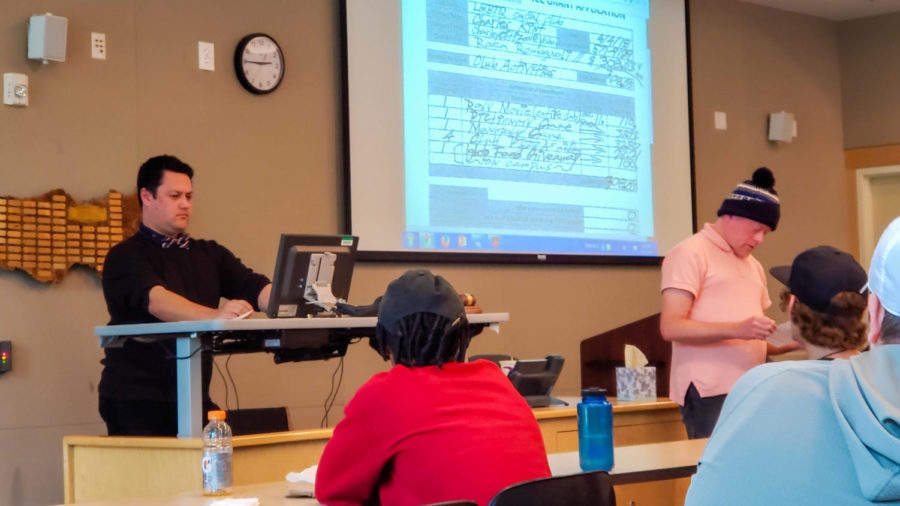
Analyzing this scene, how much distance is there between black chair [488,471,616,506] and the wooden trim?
5641 mm

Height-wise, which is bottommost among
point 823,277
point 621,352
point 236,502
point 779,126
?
point 236,502

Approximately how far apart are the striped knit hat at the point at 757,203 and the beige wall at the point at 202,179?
68.5 inches

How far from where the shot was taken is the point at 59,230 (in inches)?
156

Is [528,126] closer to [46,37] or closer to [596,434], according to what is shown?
[46,37]

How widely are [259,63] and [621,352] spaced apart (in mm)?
2063

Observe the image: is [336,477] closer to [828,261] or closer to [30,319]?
[828,261]

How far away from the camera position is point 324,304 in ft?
10.7

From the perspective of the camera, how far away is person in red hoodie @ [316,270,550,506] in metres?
2.03

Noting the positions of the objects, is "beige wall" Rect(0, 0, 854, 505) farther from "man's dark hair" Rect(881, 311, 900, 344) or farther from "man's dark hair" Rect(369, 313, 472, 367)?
"man's dark hair" Rect(881, 311, 900, 344)

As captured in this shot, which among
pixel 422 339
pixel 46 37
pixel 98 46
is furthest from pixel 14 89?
pixel 422 339

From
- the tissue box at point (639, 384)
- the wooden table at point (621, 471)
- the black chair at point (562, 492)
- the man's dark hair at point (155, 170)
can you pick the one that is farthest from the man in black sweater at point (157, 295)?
the tissue box at point (639, 384)

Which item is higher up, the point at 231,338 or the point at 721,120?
the point at 721,120

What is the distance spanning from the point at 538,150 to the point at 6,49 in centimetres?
260

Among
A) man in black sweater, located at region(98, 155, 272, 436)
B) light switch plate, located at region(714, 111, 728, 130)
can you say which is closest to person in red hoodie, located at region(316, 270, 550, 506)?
man in black sweater, located at region(98, 155, 272, 436)
